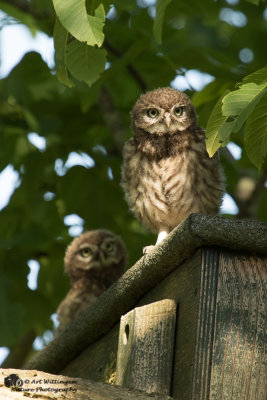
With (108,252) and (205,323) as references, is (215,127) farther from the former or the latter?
(108,252)

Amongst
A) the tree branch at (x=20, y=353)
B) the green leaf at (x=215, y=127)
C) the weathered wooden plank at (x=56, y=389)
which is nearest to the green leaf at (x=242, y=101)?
the green leaf at (x=215, y=127)

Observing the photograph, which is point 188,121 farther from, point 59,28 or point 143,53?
point 59,28

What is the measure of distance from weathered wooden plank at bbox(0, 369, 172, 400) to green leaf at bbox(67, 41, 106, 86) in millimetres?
1209

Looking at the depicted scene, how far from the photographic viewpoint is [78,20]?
104 inches

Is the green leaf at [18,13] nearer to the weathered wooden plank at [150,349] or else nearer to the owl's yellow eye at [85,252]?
the owl's yellow eye at [85,252]

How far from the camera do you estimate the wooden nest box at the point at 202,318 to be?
8.55 feet

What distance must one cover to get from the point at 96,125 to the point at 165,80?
1432 mm

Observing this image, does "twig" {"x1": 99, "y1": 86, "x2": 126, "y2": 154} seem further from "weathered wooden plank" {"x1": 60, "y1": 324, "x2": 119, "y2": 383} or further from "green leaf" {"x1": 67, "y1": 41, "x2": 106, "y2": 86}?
"green leaf" {"x1": 67, "y1": 41, "x2": 106, "y2": 86}

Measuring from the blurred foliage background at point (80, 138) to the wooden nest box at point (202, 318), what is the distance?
1.85 meters

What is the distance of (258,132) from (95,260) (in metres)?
4.21

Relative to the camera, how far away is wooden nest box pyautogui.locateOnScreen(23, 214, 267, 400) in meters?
2.61

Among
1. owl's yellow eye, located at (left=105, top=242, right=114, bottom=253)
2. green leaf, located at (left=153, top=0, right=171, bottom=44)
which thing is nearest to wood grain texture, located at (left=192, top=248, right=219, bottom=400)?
green leaf, located at (left=153, top=0, right=171, bottom=44)

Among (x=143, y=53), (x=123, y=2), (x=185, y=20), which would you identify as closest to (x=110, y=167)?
(x=143, y=53)

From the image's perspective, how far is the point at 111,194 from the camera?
19.7 ft
